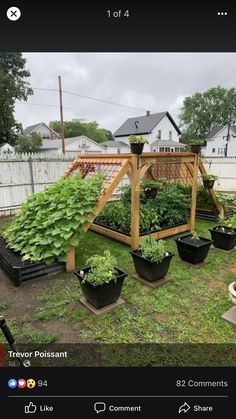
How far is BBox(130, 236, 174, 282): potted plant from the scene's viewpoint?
3.00 metres

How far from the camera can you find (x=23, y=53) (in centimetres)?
103

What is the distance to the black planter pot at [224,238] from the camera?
13.7ft

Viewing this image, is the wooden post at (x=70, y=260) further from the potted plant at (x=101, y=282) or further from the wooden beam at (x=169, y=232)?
the wooden beam at (x=169, y=232)

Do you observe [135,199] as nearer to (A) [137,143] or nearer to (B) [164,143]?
(A) [137,143]

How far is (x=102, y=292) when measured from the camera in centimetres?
250

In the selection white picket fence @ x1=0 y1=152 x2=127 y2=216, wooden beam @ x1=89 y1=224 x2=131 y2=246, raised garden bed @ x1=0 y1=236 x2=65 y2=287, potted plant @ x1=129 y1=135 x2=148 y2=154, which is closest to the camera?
raised garden bed @ x1=0 y1=236 x2=65 y2=287

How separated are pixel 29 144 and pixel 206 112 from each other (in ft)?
78.0

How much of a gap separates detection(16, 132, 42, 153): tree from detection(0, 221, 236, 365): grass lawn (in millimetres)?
19247

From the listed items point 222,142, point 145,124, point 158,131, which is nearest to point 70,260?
point 158,131

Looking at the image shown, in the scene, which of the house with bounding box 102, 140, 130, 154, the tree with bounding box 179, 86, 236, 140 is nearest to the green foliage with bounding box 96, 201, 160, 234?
the house with bounding box 102, 140, 130, 154

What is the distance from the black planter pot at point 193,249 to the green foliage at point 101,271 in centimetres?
149
